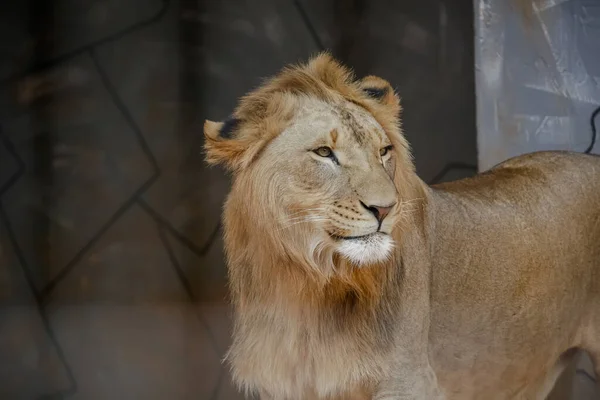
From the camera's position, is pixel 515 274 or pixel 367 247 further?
pixel 515 274

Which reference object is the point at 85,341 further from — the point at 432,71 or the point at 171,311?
the point at 432,71

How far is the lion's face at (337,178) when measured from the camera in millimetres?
1728

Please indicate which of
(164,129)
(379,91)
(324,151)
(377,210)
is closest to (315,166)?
(324,151)

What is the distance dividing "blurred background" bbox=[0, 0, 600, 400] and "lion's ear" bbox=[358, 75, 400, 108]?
840 mm

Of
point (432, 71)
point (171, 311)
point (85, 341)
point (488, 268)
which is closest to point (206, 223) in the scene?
point (171, 311)

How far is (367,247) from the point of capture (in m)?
1.74

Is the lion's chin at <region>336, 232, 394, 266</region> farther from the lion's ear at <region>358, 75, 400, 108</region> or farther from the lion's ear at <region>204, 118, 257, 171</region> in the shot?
the lion's ear at <region>358, 75, 400, 108</region>

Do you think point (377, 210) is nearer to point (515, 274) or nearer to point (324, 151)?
point (324, 151)

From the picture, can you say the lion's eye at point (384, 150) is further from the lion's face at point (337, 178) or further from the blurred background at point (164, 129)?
the blurred background at point (164, 129)

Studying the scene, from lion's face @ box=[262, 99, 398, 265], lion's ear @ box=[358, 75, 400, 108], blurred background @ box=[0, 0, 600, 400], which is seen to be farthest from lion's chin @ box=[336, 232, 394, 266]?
blurred background @ box=[0, 0, 600, 400]

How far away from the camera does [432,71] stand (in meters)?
2.98

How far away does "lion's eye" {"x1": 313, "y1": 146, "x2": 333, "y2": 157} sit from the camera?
181 centimetres

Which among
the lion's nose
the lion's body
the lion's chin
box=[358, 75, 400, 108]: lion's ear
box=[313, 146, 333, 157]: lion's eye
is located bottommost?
the lion's body

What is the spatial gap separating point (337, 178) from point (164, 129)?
4.35ft
